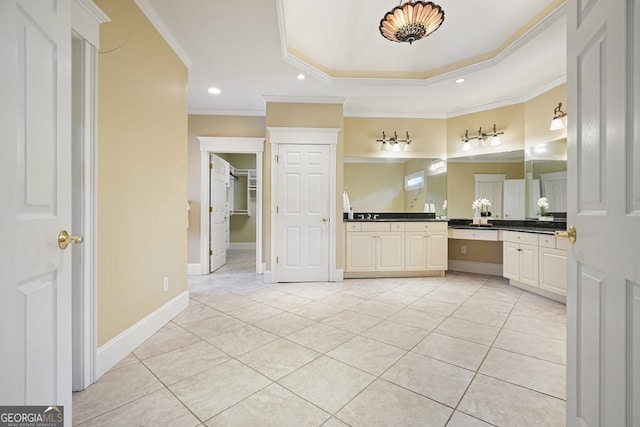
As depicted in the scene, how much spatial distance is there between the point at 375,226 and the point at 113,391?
3.37 metres

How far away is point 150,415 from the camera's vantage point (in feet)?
4.40

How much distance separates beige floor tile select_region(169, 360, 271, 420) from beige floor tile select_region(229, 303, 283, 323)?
0.78 meters

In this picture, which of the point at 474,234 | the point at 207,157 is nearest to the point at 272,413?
the point at 474,234

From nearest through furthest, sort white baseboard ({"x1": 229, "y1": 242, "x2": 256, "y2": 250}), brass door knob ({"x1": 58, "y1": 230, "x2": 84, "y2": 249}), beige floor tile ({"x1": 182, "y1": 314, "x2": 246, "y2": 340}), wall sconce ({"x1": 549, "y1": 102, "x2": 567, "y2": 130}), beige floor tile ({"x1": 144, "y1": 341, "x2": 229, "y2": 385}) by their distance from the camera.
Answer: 1. brass door knob ({"x1": 58, "y1": 230, "x2": 84, "y2": 249})
2. beige floor tile ({"x1": 144, "y1": 341, "x2": 229, "y2": 385})
3. beige floor tile ({"x1": 182, "y1": 314, "x2": 246, "y2": 340})
4. wall sconce ({"x1": 549, "y1": 102, "x2": 567, "y2": 130})
5. white baseboard ({"x1": 229, "y1": 242, "x2": 256, "y2": 250})

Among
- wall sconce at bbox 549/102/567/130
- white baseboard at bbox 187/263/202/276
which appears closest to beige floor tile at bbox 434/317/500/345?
wall sconce at bbox 549/102/567/130

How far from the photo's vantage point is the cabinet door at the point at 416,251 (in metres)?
4.11

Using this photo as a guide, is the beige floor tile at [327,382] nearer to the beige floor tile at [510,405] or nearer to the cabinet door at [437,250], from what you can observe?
the beige floor tile at [510,405]

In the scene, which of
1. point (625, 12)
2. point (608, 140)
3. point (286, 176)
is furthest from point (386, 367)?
point (286, 176)

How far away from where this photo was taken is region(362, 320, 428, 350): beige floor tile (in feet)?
6.91

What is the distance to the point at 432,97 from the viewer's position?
3.97 metres

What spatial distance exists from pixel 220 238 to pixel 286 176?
205 centimetres

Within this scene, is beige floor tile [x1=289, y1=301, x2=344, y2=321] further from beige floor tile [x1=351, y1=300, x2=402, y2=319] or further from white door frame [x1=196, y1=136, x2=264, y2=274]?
white door frame [x1=196, y1=136, x2=264, y2=274]

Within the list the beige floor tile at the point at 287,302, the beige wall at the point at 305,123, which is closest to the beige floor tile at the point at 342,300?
the beige floor tile at the point at 287,302

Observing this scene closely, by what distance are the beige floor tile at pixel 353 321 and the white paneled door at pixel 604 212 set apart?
146 centimetres
